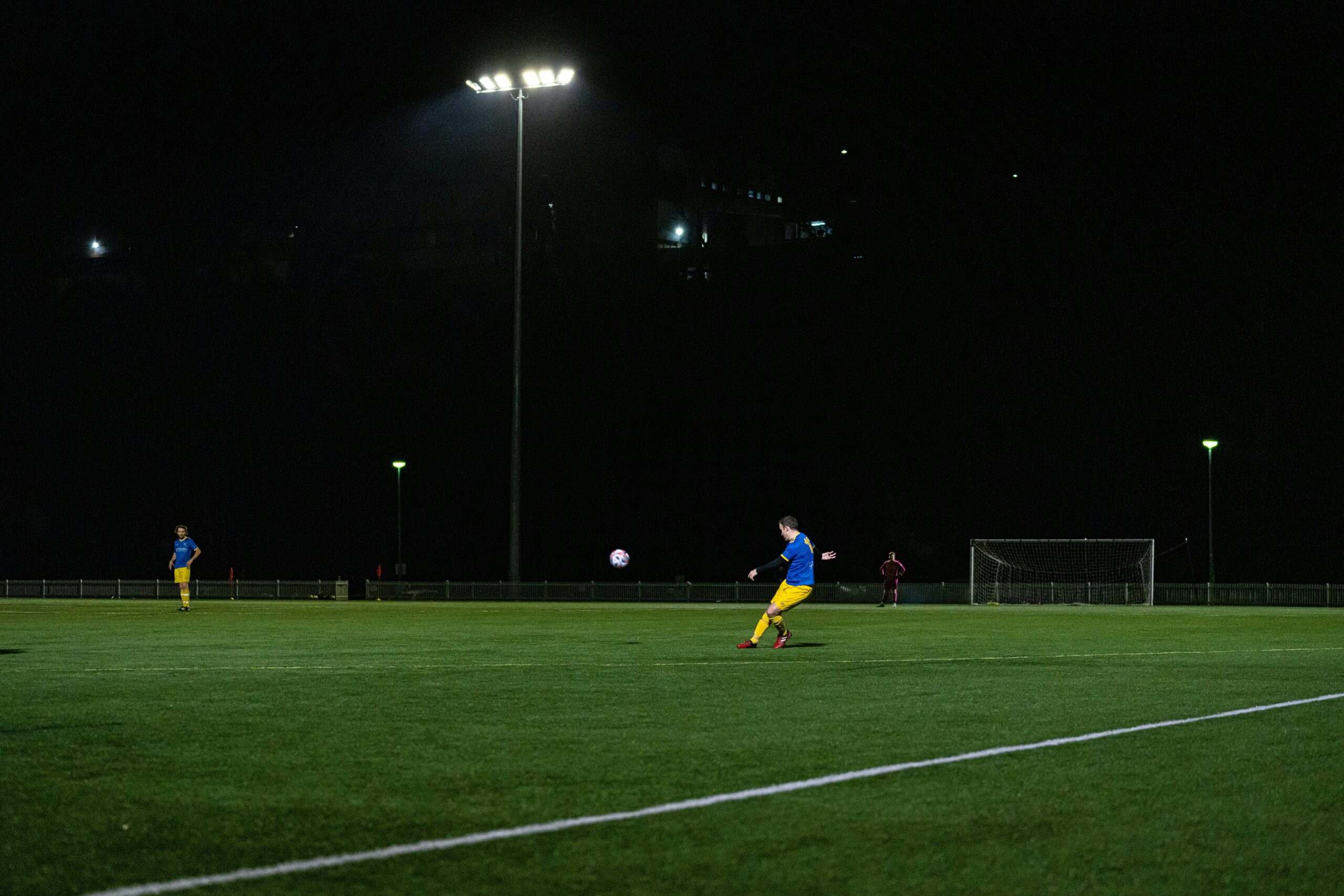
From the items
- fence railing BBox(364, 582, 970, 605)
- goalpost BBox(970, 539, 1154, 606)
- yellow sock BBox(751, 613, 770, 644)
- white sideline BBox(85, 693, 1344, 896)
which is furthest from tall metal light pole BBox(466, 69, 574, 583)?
white sideline BBox(85, 693, 1344, 896)

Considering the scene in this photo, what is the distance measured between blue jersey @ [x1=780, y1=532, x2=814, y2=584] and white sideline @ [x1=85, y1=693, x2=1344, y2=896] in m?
9.06

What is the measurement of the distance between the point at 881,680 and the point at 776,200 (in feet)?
213

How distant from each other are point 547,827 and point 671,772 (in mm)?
1631

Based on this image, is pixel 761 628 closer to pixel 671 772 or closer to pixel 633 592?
pixel 671 772

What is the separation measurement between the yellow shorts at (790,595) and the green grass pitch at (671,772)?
109 cm

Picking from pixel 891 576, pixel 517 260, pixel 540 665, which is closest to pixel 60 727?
pixel 540 665

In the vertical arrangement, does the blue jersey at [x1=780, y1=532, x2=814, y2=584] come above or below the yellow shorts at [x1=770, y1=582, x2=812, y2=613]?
above

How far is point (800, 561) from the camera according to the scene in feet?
60.8

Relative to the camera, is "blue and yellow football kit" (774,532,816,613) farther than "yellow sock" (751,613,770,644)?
No

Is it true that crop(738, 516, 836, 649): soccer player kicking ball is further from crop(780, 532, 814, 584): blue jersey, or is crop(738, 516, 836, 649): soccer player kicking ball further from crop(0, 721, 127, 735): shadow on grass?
crop(0, 721, 127, 735): shadow on grass

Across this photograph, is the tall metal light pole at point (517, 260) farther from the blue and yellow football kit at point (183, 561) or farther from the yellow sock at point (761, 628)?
the yellow sock at point (761, 628)

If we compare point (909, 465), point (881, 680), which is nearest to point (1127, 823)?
point (881, 680)

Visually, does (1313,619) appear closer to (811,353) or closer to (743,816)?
(743,816)

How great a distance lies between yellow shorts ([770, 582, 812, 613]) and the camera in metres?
18.4
